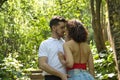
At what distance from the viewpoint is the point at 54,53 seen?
4445 millimetres

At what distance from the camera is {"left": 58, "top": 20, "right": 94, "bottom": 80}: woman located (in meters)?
4.30

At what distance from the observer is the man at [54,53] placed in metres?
4.34

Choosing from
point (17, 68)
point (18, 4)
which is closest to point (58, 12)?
point (18, 4)

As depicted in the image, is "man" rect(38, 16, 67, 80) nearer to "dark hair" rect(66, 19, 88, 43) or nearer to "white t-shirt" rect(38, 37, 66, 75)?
"white t-shirt" rect(38, 37, 66, 75)

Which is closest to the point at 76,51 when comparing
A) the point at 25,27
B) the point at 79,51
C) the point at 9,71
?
the point at 79,51

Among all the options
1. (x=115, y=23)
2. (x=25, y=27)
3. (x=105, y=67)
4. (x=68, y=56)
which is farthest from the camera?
(x=25, y=27)

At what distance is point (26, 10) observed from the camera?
21781 mm

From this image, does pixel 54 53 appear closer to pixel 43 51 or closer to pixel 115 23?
pixel 43 51

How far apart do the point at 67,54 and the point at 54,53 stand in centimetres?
25

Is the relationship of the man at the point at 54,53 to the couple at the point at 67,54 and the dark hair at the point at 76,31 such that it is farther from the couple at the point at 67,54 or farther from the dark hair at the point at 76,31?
the dark hair at the point at 76,31

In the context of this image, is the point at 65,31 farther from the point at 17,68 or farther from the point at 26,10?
the point at 26,10

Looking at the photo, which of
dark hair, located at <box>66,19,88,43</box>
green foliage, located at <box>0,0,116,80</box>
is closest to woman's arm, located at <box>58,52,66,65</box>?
dark hair, located at <box>66,19,88,43</box>

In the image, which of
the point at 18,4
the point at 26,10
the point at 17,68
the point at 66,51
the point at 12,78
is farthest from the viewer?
the point at 26,10

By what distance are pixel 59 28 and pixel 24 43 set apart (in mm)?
17603
